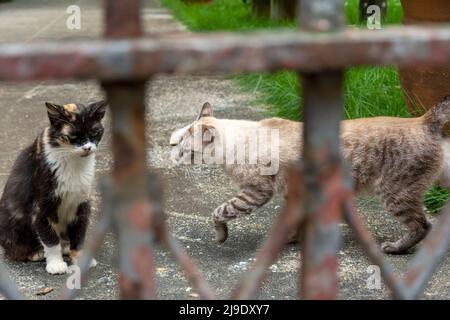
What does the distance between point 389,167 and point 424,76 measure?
1.05 meters

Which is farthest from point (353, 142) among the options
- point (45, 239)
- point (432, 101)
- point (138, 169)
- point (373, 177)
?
point (138, 169)

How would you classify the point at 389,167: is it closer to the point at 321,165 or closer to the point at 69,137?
the point at 69,137

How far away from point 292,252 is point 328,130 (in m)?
2.46

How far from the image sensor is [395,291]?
133cm

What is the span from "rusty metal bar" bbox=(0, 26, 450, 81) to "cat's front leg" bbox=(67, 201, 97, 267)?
7.92ft

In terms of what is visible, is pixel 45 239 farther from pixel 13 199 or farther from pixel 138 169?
pixel 138 169

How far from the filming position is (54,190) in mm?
3287

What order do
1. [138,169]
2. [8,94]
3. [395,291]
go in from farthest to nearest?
[8,94], [395,291], [138,169]

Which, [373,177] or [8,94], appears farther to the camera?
[8,94]

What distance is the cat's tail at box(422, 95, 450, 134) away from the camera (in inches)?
135

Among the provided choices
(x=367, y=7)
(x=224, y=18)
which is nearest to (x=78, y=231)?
(x=367, y=7)

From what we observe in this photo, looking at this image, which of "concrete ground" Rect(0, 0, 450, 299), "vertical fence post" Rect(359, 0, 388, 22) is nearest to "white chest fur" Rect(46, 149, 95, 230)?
"concrete ground" Rect(0, 0, 450, 299)

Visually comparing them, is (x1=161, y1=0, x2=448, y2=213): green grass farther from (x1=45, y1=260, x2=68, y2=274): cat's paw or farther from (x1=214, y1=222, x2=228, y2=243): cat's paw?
(x1=45, y1=260, x2=68, y2=274): cat's paw

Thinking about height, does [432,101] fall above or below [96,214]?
above
